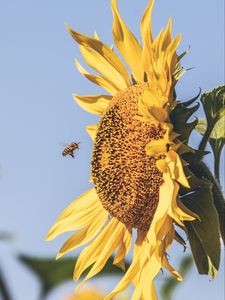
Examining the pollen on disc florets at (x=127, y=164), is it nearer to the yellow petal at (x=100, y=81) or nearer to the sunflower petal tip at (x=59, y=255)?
the yellow petal at (x=100, y=81)

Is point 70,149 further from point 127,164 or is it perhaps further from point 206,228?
point 206,228

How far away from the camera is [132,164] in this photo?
2.52 metres

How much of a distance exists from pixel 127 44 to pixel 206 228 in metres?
0.75

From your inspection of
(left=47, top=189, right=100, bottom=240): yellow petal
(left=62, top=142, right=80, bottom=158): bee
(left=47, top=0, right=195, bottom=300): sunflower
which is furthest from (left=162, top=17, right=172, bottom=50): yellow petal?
(left=62, top=142, right=80, bottom=158): bee

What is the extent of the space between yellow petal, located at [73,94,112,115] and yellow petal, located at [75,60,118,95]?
4 cm

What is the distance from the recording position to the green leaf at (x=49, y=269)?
224 centimetres

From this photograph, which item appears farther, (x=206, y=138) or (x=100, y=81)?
(x=100, y=81)

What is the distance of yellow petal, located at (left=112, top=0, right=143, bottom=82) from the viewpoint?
2.62 metres

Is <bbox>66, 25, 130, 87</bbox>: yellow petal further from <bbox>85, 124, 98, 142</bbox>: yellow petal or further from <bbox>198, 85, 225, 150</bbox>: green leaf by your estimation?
<bbox>198, 85, 225, 150</bbox>: green leaf

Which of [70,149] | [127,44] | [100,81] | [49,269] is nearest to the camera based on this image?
[49,269]

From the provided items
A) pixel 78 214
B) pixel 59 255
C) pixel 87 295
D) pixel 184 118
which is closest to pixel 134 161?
pixel 184 118

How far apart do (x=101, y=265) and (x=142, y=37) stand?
880 millimetres

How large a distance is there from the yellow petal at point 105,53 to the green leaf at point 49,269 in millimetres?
771

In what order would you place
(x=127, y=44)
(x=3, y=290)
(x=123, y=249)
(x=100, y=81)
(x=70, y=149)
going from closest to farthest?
(x=3, y=290) → (x=127, y=44) → (x=123, y=249) → (x=100, y=81) → (x=70, y=149)
